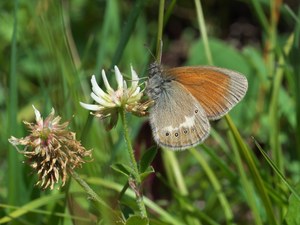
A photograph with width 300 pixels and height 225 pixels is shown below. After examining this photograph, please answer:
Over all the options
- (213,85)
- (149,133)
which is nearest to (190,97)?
(213,85)

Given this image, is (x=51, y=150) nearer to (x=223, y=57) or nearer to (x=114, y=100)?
(x=114, y=100)

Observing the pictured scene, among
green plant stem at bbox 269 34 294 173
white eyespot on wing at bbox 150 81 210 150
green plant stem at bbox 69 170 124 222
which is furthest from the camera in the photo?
green plant stem at bbox 269 34 294 173

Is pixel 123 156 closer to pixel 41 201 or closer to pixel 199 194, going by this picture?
pixel 199 194

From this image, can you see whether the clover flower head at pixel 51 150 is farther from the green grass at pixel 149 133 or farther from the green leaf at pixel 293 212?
the green leaf at pixel 293 212

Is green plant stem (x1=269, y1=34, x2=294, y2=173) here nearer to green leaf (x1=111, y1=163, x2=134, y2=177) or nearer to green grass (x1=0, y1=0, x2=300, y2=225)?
green grass (x1=0, y1=0, x2=300, y2=225)

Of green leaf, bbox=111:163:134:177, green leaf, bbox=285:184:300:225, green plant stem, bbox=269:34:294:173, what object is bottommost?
green leaf, bbox=285:184:300:225

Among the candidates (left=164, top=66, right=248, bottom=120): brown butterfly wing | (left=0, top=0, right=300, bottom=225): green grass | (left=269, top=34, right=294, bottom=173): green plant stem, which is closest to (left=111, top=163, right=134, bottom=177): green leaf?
(left=0, top=0, right=300, bottom=225): green grass
